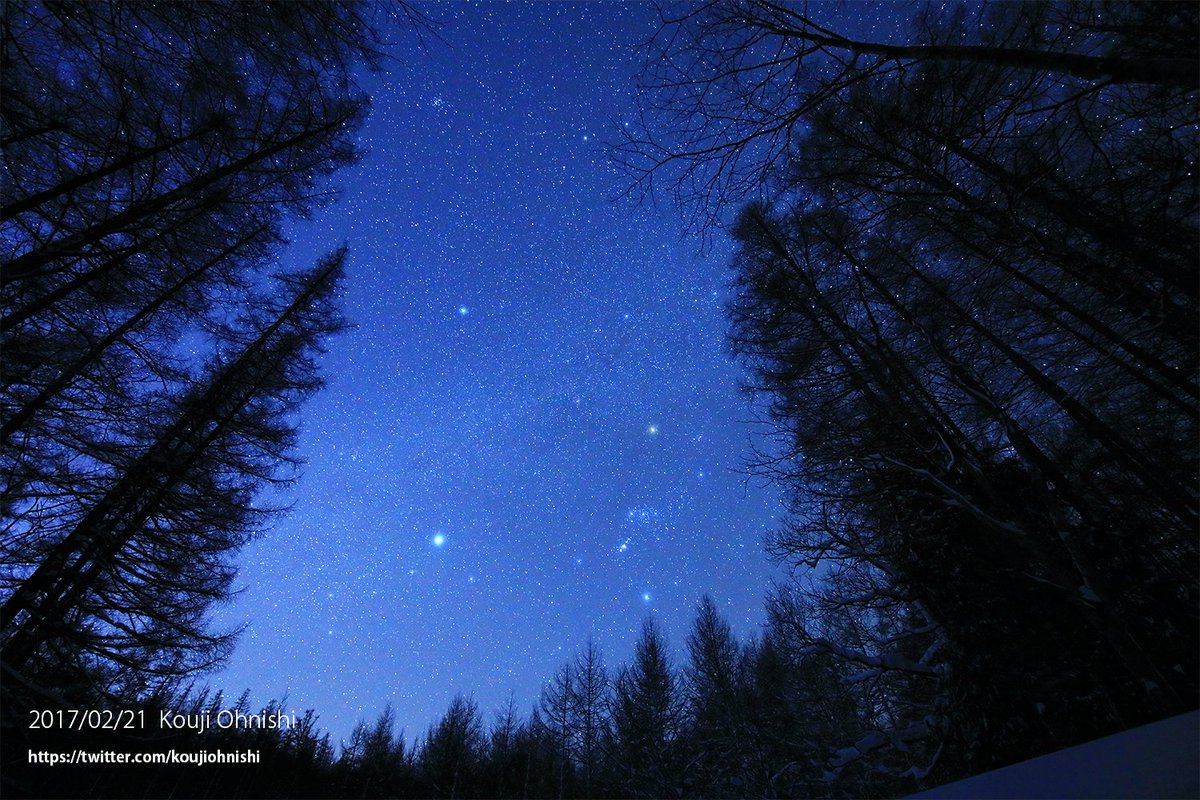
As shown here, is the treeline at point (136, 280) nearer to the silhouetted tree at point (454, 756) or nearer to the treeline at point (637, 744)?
the treeline at point (637, 744)

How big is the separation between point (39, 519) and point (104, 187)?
4.72 meters

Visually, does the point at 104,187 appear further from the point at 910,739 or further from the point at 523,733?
the point at 523,733

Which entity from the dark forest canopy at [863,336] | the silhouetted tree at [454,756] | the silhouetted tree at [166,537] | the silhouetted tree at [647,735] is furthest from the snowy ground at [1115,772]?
the silhouetted tree at [454,756]

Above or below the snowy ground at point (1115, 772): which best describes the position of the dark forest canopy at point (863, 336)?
above

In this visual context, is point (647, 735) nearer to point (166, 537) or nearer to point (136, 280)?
point (166, 537)

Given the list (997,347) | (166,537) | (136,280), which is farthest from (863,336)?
(166,537)

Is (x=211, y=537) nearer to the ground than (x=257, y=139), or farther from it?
nearer to the ground

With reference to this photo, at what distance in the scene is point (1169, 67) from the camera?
2371 mm

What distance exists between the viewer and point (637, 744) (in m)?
16.9

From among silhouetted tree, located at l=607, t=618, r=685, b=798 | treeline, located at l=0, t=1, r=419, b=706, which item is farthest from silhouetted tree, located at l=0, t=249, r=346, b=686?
silhouetted tree, located at l=607, t=618, r=685, b=798

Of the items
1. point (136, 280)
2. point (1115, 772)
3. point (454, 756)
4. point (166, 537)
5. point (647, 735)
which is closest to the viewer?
point (1115, 772)

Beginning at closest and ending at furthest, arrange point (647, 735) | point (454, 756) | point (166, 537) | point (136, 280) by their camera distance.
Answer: point (136, 280) → point (166, 537) → point (647, 735) → point (454, 756)

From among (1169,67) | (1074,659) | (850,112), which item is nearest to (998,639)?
(1074,659)

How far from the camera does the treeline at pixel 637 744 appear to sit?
363 inches
